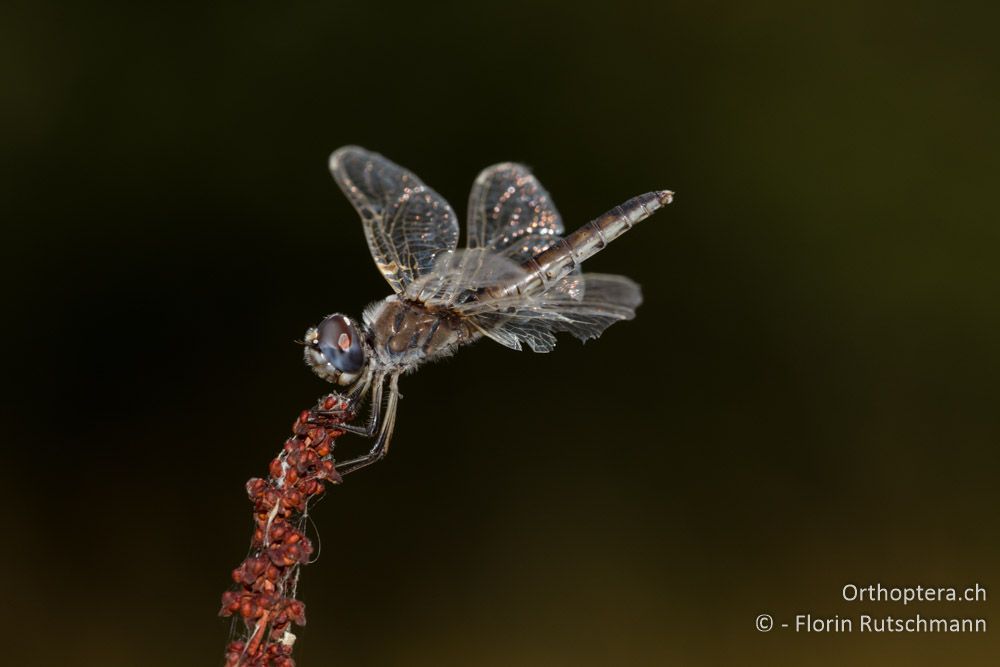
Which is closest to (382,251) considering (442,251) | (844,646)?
(442,251)

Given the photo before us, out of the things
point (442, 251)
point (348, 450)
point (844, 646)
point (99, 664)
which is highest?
point (442, 251)

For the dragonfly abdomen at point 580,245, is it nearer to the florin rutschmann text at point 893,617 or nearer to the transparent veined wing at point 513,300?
the transparent veined wing at point 513,300

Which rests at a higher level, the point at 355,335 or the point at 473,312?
the point at 473,312

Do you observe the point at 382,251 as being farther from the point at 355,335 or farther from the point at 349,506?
the point at 349,506

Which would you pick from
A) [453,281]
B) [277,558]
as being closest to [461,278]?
[453,281]

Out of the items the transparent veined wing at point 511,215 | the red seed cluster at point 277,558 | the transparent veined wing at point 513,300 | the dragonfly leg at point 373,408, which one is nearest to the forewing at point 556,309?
the transparent veined wing at point 513,300

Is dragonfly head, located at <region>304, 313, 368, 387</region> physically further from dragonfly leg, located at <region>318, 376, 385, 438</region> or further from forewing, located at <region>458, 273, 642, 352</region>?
forewing, located at <region>458, 273, 642, 352</region>

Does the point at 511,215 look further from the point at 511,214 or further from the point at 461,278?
the point at 461,278
